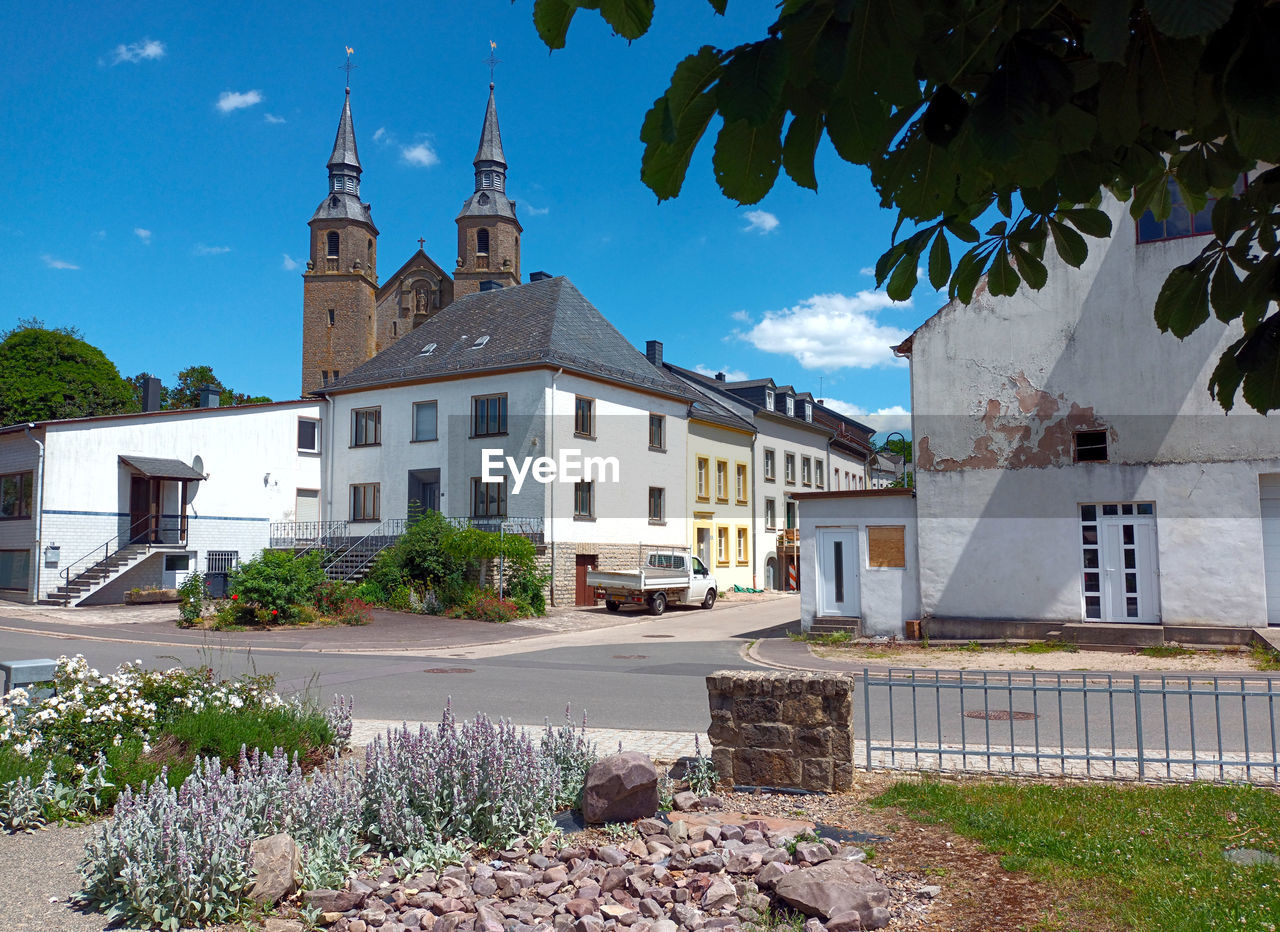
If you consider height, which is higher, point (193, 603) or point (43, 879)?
point (193, 603)

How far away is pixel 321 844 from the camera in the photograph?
4.99m

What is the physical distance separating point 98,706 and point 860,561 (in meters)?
15.4

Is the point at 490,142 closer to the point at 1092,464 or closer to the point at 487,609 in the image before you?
the point at 487,609

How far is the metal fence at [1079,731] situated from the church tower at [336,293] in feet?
186

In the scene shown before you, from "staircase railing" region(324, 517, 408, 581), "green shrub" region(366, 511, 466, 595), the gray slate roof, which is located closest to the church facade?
the gray slate roof

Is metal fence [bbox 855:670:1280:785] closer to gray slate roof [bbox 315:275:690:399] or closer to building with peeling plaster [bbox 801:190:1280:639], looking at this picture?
building with peeling plaster [bbox 801:190:1280:639]

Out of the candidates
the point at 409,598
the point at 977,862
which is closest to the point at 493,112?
the point at 409,598

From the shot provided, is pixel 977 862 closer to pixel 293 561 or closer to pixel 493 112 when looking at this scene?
pixel 293 561

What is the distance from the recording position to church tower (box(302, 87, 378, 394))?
2505 inches

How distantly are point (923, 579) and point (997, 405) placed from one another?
148 inches

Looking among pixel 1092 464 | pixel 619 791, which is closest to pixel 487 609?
pixel 1092 464

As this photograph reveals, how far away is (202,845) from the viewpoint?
178 inches

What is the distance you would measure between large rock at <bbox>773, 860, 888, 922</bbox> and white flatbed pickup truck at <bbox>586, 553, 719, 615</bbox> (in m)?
24.0

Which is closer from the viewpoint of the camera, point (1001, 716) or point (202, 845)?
point (202, 845)
